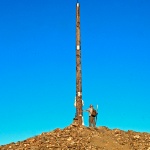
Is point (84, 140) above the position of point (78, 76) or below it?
below

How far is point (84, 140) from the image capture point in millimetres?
31672

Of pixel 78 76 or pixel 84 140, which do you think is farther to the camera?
pixel 78 76

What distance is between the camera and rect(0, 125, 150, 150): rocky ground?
30781 millimetres

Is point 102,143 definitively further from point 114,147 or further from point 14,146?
point 14,146

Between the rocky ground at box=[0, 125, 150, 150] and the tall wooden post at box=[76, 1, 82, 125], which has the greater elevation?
the tall wooden post at box=[76, 1, 82, 125]

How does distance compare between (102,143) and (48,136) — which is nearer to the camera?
(102,143)

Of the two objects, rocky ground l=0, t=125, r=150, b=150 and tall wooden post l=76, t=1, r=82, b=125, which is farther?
tall wooden post l=76, t=1, r=82, b=125

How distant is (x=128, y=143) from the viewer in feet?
106

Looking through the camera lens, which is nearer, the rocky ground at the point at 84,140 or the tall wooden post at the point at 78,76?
the rocky ground at the point at 84,140

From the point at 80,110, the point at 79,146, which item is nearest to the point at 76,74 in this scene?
the point at 80,110

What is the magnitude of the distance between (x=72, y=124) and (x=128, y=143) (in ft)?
18.6

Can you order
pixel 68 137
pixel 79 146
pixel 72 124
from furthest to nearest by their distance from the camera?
pixel 72 124 < pixel 68 137 < pixel 79 146

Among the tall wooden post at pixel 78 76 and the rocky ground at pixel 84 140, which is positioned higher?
the tall wooden post at pixel 78 76

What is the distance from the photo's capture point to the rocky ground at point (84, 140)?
101 feet
